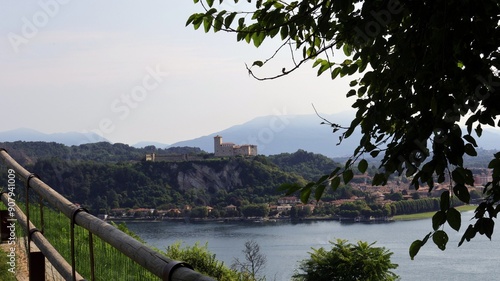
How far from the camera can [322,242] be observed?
41.2 m

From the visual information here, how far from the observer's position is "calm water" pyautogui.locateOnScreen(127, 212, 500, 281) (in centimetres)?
3447

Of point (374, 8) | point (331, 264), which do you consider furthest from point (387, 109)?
point (331, 264)

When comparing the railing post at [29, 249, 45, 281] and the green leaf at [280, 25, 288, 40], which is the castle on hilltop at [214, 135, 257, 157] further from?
the green leaf at [280, 25, 288, 40]

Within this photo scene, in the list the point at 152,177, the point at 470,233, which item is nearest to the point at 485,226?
the point at 470,233

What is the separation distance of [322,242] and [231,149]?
21567 mm

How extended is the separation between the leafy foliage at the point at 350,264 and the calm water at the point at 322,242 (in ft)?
40.4

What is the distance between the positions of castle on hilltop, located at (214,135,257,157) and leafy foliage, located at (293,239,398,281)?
133 feet

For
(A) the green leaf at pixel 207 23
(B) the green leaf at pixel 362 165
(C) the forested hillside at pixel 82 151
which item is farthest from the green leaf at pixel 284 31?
(C) the forested hillside at pixel 82 151

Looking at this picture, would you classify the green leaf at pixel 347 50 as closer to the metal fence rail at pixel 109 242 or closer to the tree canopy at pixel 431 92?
the tree canopy at pixel 431 92

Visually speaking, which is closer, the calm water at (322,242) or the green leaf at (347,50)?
the green leaf at (347,50)

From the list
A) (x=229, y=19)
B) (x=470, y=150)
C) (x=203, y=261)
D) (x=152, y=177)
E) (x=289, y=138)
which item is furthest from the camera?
(x=289, y=138)

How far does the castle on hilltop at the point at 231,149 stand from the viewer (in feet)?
195

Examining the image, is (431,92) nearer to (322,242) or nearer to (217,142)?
(322,242)

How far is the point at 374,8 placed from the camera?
5.99 ft
